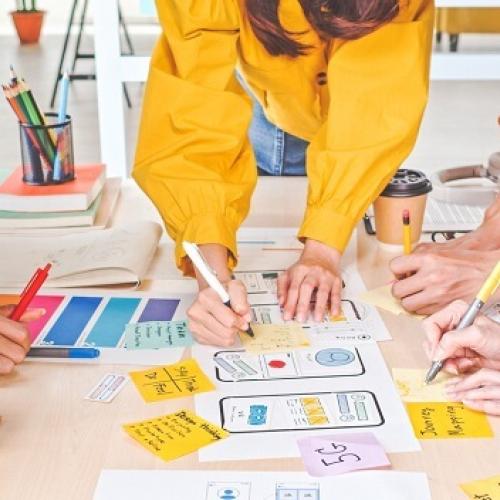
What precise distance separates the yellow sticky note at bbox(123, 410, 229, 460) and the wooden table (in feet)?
0.03

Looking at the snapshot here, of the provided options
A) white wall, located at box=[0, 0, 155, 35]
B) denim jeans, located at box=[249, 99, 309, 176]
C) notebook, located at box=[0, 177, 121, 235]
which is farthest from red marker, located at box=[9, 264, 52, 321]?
white wall, located at box=[0, 0, 155, 35]

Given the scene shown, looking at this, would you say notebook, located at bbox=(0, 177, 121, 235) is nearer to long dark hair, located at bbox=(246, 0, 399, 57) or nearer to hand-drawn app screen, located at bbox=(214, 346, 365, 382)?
long dark hair, located at bbox=(246, 0, 399, 57)

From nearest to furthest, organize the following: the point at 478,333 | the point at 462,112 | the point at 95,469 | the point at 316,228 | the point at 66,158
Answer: the point at 95,469
the point at 478,333
the point at 316,228
the point at 66,158
the point at 462,112

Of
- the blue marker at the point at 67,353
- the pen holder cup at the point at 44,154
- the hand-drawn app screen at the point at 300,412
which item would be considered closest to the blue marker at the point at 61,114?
the pen holder cup at the point at 44,154

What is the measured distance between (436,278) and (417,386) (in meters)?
0.26

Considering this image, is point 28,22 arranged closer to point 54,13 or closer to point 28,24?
point 28,24

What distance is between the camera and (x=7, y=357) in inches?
44.6

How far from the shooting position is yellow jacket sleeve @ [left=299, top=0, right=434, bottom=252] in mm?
1501

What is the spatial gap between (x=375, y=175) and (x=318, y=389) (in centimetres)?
53

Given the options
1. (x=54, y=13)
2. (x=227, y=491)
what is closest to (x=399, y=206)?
(x=227, y=491)

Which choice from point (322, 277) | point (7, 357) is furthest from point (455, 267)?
point (7, 357)

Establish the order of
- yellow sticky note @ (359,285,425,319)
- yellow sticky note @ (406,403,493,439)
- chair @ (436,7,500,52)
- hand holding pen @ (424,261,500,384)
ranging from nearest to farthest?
yellow sticky note @ (406,403,493,439)
hand holding pen @ (424,261,500,384)
yellow sticky note @ (359,285,425,319)
chair @ (436,7,500,52)

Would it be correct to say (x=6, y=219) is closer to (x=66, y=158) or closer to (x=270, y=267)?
(x=66, y=158)

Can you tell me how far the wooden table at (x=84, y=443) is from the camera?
2.97ft
